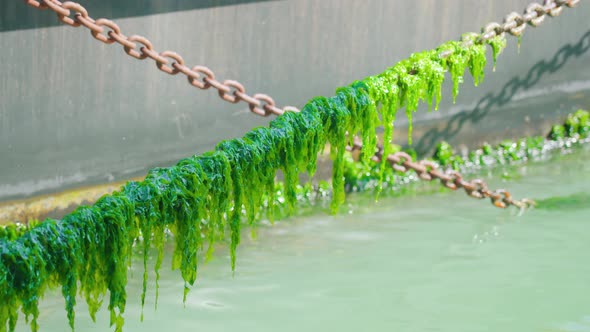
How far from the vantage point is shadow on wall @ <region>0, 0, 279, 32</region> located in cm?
617

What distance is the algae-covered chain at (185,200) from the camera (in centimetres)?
363

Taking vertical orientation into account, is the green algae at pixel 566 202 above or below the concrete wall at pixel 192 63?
below

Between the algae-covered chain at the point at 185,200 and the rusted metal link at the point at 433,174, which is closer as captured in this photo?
the algae-covered chain at the point at 185,200

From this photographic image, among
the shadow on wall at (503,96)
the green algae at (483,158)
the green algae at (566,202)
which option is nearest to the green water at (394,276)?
the green algae at (566,202)

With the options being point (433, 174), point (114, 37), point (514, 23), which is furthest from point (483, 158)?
point (114, 37)

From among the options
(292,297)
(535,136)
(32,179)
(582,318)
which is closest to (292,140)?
(292,297)

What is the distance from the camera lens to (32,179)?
654 centimetres

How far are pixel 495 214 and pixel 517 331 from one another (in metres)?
2.29

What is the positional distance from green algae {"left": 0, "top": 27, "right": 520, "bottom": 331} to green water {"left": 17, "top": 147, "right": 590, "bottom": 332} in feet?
3.28

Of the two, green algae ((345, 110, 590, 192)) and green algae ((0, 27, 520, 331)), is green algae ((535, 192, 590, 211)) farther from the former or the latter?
green algae ((0, 27, 520, 331))

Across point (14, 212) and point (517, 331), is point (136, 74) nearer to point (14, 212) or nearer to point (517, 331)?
point (14, 212)

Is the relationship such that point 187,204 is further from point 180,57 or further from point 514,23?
point 514,23

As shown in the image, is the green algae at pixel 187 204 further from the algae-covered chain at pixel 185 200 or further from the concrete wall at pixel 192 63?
the concrete wall at pixel 192 63

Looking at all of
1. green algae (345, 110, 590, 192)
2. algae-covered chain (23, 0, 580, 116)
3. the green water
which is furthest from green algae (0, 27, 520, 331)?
green algae (345, 110, 590, 192)
